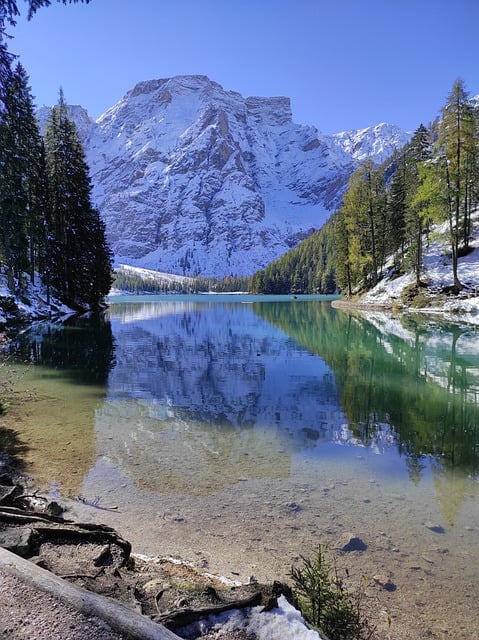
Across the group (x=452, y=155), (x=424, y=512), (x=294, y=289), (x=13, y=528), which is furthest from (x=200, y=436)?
(x=294, y=289)

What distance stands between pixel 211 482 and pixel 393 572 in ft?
10.3

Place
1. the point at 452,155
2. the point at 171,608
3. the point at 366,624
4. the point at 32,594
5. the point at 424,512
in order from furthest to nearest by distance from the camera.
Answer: the point at 452,155, the point at 424,512, the point at 366,624, the point at 171,608, the point at 32,594

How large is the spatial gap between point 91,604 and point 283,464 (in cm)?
524

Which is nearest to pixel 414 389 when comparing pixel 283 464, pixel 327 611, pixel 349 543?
pixel 283 464

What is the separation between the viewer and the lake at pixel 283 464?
4641mm

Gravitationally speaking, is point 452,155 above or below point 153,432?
above

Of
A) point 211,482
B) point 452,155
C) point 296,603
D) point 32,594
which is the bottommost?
point 211,482

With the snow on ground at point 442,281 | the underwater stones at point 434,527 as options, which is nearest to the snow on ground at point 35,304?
the underwater stones at point 434,527

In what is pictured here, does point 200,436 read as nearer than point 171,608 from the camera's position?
No

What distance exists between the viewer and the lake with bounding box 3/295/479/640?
4641mm

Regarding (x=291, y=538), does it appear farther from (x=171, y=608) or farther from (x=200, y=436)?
(x=200, y=436)

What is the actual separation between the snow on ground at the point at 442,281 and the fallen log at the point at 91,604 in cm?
3117

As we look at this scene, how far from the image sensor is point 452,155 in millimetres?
33031

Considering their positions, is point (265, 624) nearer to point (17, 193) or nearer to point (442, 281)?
point (17, 193)
